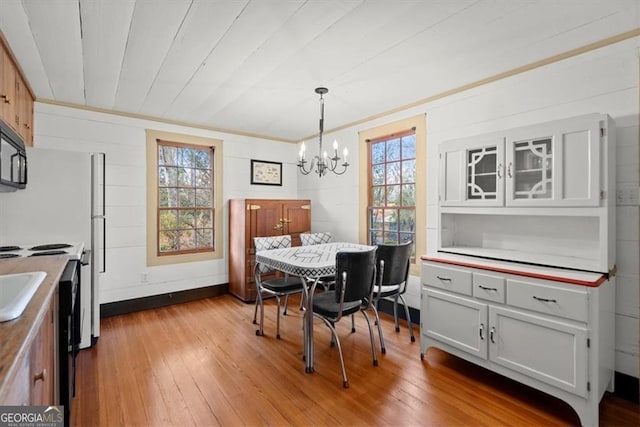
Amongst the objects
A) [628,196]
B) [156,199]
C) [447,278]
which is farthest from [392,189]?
[156,199]

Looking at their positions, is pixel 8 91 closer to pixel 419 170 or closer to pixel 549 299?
pixel 419 170

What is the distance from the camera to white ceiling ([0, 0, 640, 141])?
184cm

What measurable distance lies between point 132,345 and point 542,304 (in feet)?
10.9

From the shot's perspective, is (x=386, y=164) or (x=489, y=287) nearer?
(x=489, y=287)

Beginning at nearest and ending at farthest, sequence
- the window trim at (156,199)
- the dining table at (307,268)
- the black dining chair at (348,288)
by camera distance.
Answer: the black dining chair at (348,288) → the dining table at (307,268) → the window trim at (156,199)

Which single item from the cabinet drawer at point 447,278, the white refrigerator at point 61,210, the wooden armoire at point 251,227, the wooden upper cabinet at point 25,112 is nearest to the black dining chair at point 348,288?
the cabinet drawer at point 447,278

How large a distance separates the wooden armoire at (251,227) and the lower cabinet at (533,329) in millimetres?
2476

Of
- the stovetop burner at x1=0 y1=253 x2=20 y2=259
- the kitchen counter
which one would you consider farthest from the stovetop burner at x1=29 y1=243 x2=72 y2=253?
the kitchen counter

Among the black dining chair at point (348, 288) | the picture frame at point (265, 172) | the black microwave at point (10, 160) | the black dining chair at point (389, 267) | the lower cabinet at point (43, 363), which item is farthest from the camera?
the picture frame at point (265, 172)

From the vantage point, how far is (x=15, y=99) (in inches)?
99.3

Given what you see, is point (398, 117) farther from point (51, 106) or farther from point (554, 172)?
point (51, 106)

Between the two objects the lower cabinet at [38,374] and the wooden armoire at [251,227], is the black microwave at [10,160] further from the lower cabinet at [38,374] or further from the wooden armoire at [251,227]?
the wooden armoire at [251,227]

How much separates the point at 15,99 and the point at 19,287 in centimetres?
189

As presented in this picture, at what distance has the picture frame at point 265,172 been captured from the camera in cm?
487
